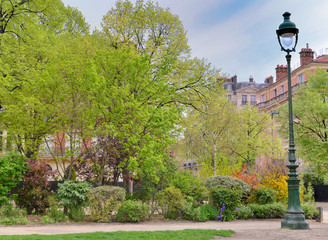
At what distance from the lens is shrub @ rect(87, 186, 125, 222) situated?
43.0 ft

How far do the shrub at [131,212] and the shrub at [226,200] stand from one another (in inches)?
124

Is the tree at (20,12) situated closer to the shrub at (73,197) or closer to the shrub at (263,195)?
the shrub at (73,197)

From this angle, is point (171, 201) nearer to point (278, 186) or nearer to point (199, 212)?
point (199, 212)

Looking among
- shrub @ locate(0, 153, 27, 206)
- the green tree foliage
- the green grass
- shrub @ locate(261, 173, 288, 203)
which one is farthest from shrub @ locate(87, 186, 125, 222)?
the green tree foliage

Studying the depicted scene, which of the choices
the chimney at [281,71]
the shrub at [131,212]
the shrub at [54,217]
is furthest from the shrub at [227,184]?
the chimney at [281,71]

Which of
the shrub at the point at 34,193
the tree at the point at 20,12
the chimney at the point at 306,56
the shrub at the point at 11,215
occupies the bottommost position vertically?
the shrub at the point at 11,215

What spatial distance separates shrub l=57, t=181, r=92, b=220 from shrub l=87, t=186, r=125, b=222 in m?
0.41

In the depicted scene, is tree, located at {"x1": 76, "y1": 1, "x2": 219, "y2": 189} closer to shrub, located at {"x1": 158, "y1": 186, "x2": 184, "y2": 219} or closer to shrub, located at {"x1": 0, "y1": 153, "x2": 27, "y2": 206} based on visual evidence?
shrub, located at {"x1": 158, "y1": 186, "x2": 184, "y2": 219}

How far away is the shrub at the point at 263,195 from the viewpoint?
15.6 m

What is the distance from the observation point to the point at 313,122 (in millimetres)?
24156

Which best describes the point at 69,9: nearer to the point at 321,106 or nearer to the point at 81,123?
the point at 81,123

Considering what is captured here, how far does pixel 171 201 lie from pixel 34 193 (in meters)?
5.56

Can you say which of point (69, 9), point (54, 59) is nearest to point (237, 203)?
point (54, 59)

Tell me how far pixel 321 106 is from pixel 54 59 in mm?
16914
